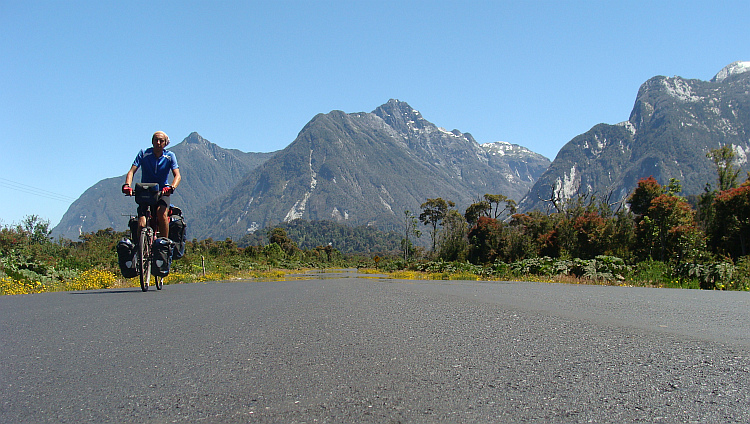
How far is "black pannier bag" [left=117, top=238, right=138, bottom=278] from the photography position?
26.5 ft

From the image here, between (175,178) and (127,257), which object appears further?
(175,178)

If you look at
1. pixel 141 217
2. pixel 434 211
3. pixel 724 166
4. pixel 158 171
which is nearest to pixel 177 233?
pixel 141 217

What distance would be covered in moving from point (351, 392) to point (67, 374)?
6.03 ft

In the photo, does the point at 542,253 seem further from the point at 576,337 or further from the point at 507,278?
the point at 576,337

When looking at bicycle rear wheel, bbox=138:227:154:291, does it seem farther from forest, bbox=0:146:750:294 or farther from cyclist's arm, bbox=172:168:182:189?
forest, bbox=0:146:750:294

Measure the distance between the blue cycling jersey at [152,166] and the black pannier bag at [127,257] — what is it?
1071 millimetres

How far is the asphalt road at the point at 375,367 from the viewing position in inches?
100

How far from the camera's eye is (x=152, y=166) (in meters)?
8.49

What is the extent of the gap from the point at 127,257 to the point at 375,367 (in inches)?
247

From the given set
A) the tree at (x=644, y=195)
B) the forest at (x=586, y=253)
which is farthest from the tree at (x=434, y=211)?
the tree at (x=644, y=195)

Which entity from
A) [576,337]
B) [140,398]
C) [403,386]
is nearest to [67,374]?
[140,398]

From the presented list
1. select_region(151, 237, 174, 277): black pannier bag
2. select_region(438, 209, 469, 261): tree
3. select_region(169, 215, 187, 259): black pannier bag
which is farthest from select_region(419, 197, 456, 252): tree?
select_region(151, 237, 174, 277): black pannier bag

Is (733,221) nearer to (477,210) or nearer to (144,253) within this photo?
(144,253)

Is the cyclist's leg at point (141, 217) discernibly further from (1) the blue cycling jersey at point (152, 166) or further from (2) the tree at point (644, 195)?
(2) the tree at point (644, 195)
